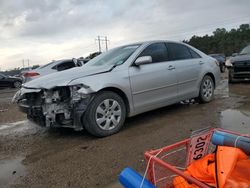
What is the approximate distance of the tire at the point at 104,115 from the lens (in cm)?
455

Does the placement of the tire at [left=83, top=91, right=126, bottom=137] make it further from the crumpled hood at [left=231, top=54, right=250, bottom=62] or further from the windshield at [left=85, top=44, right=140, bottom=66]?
the crumpled hood at [left=231, top=54, right=250, bottom=62]

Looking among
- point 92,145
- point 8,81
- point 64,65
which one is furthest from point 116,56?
point 8,81

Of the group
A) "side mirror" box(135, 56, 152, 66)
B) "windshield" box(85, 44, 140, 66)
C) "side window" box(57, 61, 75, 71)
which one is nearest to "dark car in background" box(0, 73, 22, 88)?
"side window" box(57, 61, 75, 71)

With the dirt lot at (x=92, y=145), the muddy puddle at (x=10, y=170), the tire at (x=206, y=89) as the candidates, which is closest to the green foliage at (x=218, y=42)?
the tire at (x=206, y=89)

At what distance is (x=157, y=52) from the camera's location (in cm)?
586

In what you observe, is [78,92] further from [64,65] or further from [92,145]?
[64,65]

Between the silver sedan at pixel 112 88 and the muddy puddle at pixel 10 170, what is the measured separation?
846 millimetres

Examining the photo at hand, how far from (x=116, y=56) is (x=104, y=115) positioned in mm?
1400

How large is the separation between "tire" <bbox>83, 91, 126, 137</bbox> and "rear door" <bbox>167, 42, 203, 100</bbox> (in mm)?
1714

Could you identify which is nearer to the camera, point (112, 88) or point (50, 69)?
point (112, 88)

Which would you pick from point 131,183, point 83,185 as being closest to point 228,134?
point 131,183

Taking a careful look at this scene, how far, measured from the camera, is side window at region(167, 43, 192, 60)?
616 cm

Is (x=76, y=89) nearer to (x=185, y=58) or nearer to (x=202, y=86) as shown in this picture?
(x=185, y=58)

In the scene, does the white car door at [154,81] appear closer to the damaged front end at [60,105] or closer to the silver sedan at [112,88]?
the silver sedan at [112,88]
